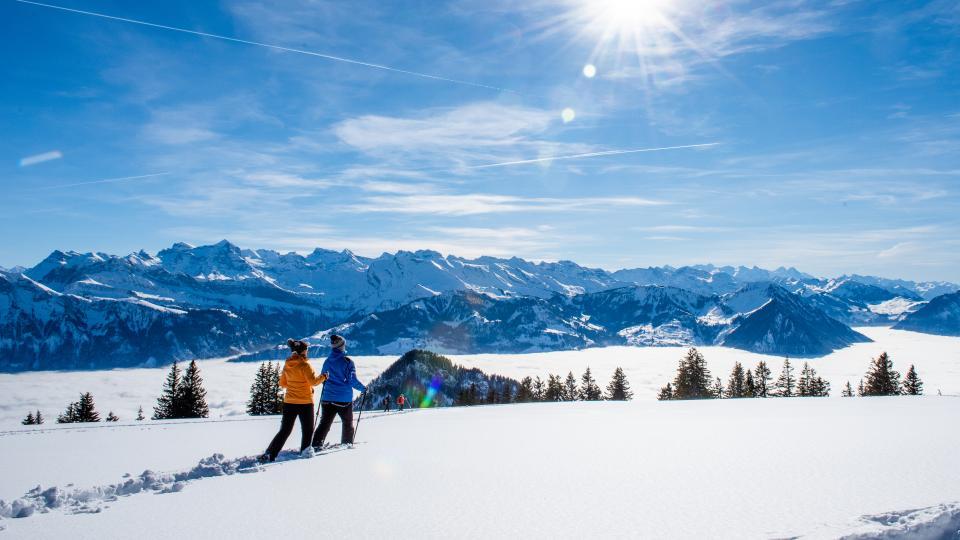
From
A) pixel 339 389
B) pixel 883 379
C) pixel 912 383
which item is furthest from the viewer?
pixel 912 383

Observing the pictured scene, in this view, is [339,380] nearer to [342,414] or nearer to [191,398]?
[342,414]

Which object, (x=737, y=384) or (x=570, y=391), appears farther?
(x=570, y=391)

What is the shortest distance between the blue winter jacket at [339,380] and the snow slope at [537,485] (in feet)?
3.54

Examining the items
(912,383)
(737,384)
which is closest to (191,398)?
(737,384)

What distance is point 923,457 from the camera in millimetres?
7570

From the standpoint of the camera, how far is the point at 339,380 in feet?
35.5

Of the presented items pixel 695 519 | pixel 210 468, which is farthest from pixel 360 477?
pixel 695 519

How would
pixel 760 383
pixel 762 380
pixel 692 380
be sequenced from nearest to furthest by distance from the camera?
pixel 692 380
pixel 762 380
pixel 760 383

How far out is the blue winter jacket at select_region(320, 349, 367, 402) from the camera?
420 inches

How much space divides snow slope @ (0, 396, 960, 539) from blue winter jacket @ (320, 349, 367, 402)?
3.54ft

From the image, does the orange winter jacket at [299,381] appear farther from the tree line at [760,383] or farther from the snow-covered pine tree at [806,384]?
the snow-covered pine tree at [806,384]

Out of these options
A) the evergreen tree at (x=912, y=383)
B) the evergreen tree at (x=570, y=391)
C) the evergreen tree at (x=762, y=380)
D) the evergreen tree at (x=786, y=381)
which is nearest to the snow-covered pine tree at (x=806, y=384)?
the evergreen tree at (x=786, y=381)

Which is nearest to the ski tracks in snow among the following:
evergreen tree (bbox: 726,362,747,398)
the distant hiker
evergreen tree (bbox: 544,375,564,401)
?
the distant hiker

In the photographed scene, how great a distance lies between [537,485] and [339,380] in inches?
216
